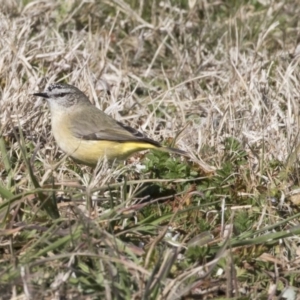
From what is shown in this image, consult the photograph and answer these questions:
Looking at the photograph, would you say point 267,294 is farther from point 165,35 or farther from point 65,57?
point 165,35

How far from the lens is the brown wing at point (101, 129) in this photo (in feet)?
20.2

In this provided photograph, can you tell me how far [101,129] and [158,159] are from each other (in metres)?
0.65

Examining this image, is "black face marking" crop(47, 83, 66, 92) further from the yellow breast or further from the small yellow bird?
the yellow breast

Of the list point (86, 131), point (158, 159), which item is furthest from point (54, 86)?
point (158, 159)

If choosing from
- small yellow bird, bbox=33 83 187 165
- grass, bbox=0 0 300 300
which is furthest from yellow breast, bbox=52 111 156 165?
grass, bbox=0 0 300 300

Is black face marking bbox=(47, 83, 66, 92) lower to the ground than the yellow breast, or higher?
higher

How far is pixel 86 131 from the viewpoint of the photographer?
641 centimetres

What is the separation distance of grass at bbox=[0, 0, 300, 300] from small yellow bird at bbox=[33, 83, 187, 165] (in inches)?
5.6

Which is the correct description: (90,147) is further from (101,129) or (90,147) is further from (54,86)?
(54,86)

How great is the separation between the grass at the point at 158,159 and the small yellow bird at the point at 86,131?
0.14 meters

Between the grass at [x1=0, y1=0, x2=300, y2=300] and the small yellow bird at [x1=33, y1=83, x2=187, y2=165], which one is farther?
the small yellow bird at [x1=33, y1=83, x2=187, y2=165]

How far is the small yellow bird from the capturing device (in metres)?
6.11

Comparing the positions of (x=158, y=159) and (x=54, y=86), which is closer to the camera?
(x=158, y=159)

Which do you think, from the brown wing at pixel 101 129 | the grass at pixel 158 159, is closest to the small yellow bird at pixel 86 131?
the brown wing at pixel 101 129
